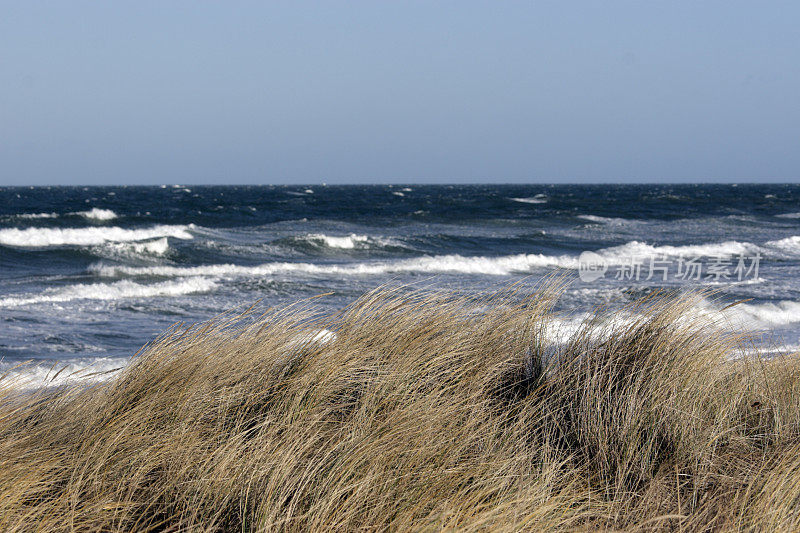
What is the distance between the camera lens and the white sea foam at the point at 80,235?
20.6 m

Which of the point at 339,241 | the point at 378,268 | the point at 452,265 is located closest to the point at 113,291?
the point at 378,268

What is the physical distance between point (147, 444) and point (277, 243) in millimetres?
19203

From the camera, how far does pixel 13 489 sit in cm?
220

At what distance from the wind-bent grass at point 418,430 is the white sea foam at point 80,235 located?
1914cm

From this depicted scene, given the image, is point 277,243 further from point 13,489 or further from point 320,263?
point 13,489

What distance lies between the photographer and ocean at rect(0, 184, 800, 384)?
28.0 feet

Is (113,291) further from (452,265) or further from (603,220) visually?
(603,220)

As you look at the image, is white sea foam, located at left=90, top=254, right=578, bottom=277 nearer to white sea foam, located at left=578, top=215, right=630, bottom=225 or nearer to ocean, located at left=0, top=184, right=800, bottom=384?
ocean, located at left=0, top=184, right=800, bottom=384

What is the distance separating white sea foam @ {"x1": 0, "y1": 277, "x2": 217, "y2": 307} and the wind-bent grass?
8.72 m

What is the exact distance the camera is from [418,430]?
8.60 ft

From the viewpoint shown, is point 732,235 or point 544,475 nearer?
point 544,475

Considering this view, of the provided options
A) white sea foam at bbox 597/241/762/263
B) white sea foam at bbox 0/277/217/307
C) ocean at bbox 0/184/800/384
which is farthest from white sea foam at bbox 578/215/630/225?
white sea foam at bbox 0/277/217/307

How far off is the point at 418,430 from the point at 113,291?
1093cm

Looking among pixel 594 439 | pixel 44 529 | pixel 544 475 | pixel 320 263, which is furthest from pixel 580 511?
pixel 320 263
